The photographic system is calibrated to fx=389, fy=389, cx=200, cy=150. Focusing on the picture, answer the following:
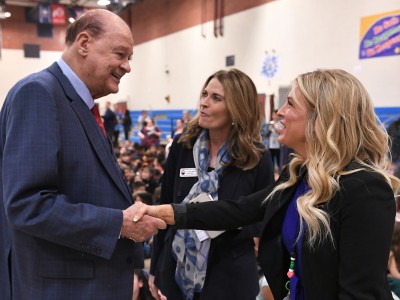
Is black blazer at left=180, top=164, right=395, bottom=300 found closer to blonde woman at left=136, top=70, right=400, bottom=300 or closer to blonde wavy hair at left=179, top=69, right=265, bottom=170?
blonde woman at left=136, top=70, right=400, bottom=300

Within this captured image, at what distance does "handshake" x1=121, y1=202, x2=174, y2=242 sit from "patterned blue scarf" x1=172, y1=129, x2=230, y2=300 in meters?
0.29

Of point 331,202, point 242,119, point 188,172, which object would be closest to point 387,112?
point 242,119

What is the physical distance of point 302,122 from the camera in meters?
1.49

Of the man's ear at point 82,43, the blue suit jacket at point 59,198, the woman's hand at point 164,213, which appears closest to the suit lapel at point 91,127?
the blue suit jacket at point 59,198

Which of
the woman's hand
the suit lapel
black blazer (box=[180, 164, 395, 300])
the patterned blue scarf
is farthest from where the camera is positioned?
the patterned blue scarf

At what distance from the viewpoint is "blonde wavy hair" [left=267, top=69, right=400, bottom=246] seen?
1.34 metres

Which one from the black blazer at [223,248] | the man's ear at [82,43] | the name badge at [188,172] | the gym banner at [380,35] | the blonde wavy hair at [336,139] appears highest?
the gym banner at [380,35]

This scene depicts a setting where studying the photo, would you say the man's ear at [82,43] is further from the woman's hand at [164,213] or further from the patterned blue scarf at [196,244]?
the patterned blue scarf at [196,244]

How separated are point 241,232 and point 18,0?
852 inches

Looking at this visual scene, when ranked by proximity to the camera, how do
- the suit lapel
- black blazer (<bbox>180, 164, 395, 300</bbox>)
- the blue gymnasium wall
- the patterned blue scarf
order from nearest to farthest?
black blazer (<bbox>180, 164, 395, 300</bbox>) → the suit lapel → the patterned blue scarf → the blue gymnasium wall

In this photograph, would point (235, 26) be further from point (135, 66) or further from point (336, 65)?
point (135, 66)

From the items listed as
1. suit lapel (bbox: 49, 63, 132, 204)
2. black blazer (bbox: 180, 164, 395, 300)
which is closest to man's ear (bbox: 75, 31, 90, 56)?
suit lapel (bbox: 49, 63, 132, 204)

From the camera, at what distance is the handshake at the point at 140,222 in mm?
1458

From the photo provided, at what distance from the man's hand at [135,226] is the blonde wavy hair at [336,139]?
2.02 feet
